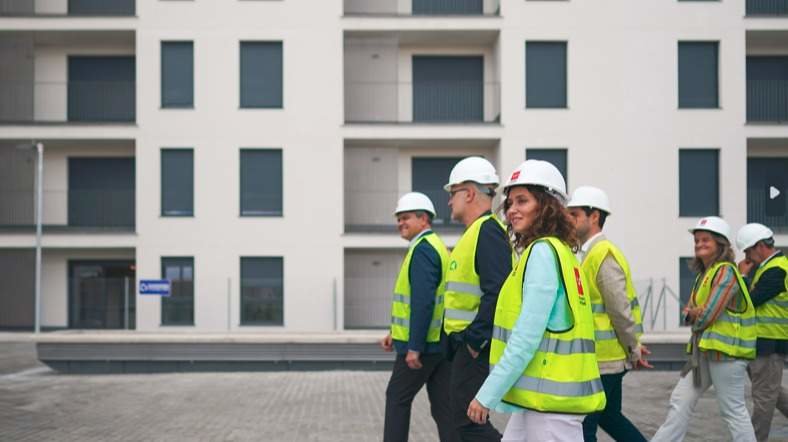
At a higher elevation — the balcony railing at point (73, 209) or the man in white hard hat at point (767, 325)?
the balcony railing at point (73, 209)

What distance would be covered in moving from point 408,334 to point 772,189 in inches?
941

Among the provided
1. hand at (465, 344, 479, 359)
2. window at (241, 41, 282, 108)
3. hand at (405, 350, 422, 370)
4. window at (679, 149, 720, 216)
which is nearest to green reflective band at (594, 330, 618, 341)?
hand at (465, 344, 479, 359)

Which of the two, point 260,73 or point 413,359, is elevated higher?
point 260,73

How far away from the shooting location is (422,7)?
2702cm

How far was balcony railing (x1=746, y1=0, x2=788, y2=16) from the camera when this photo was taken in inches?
1048

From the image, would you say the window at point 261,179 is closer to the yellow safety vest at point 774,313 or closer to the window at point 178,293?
the window at point 178,293

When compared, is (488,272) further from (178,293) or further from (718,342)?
(178,293)

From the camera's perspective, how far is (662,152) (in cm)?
2572

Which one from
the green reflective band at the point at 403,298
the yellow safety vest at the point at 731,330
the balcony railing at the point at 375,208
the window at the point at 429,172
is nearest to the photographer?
the yellow safety vest at the point at 731,330

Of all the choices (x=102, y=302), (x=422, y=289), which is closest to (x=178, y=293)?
(x=102, y=302)

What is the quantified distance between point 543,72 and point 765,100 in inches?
301

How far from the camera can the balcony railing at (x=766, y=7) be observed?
1048 inches

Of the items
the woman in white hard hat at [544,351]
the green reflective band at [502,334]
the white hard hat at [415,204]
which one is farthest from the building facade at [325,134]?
the woman in white hard hat at [544,351]

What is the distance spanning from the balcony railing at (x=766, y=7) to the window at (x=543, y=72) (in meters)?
6.50
